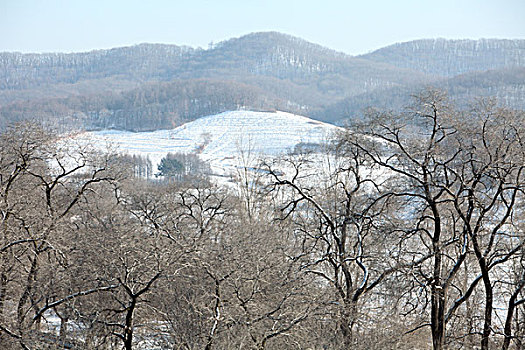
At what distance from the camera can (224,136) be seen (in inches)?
4318

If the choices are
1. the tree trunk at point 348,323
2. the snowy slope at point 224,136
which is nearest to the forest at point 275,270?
the tree trunk at point 348,323

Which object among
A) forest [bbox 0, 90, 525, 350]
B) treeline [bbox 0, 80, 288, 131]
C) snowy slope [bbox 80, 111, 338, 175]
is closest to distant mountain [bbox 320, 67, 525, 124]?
snowy slope [bbox 80, 111, 338, 175]

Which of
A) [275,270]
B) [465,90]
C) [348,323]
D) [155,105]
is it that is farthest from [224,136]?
[348,323]

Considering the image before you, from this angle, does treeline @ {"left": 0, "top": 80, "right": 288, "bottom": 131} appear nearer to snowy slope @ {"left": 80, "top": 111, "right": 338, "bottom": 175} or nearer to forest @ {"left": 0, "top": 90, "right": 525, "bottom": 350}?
snowy slope @ {"left": 80, "top": 111, "right": 338, "bottom": 175}

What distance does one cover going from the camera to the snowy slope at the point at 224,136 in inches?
3593

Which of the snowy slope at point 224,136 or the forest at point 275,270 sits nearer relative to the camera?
the forest at point 275,270

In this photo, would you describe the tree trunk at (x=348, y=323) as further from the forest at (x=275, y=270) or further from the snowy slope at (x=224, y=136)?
the snowy slope at (x=224, y=136)

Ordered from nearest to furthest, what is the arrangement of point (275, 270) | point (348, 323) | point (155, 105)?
point (348, 323)
point (275, 270)
point (155, 105)

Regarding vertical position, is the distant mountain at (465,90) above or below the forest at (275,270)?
above

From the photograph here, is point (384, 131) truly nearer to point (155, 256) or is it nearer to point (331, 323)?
point (331, 323)

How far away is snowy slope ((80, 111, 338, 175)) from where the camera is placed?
91250 millimetres

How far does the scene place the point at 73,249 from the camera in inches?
540

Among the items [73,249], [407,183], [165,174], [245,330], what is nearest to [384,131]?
[407,183]

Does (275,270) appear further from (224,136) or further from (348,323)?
(224,136)
